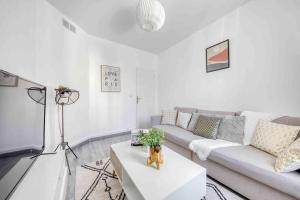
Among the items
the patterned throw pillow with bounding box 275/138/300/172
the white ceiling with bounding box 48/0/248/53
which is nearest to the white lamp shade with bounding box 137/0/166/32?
the white ceiling with bounding box 48/0/248/53

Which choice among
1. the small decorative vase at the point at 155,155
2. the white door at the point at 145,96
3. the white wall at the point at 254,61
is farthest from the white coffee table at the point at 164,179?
the white door at the point at 145,96

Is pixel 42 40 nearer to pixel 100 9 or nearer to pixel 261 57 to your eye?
pixel 100 9

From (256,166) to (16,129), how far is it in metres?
2.03

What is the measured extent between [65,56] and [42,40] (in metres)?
0.48

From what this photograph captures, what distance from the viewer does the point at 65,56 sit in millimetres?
2398

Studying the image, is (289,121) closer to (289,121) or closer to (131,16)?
(289,121)

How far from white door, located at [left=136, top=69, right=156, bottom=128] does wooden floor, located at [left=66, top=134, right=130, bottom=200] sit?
3.89ft

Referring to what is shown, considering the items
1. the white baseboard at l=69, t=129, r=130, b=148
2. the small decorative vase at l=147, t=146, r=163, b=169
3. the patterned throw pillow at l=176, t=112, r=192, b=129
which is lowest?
Result: the white baseboard at l=69, t=129, r=130, b=148

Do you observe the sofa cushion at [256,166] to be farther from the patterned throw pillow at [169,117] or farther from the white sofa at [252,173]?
the patterned throw pillow at [169,117]

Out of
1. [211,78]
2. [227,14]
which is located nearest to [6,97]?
[211,78]

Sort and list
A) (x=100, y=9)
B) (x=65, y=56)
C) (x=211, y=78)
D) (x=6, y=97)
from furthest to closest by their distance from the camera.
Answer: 1. (x=211, y=78)
2. (x=65, y=56)
3. (x=100, y=9)
4. (x=6, y=97)

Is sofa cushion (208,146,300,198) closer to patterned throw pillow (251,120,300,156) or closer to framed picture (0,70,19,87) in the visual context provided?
patterned throw pillow (251,120,300,156)

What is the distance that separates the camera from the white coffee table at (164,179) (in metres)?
0.94

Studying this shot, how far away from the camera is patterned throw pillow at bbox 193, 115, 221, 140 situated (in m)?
1.95
